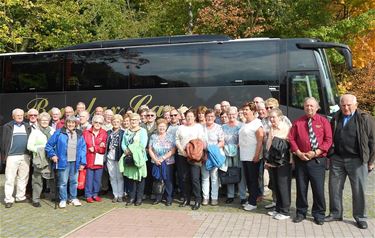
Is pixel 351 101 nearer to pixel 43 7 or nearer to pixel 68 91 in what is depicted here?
pixel 68 91

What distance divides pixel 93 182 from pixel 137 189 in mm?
948

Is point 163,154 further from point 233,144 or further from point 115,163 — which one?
point 233,144

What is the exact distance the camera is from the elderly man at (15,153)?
26.4 ft

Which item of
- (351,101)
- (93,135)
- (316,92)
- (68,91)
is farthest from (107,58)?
(351,101)

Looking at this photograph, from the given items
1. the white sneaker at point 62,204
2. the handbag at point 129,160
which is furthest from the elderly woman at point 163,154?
the white sneaker at point 62,204

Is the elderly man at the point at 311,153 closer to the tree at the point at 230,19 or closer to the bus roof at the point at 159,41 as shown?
the bus roof at the point at 159,41

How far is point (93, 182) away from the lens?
27.7 ft

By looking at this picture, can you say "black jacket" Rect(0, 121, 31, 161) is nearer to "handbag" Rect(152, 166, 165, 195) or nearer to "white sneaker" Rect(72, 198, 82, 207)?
"white sneaker" Rect(72, 198, 82, 207)

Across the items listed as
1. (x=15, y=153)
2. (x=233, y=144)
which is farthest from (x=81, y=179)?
(x=233, y=144)

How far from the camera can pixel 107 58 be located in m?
12.7

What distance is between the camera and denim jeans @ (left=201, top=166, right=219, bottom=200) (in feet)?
26.1

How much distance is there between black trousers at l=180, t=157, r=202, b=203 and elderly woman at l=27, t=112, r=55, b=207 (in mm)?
2573

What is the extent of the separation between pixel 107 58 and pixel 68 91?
1569 millimetres

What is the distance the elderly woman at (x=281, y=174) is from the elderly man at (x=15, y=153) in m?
4.66
